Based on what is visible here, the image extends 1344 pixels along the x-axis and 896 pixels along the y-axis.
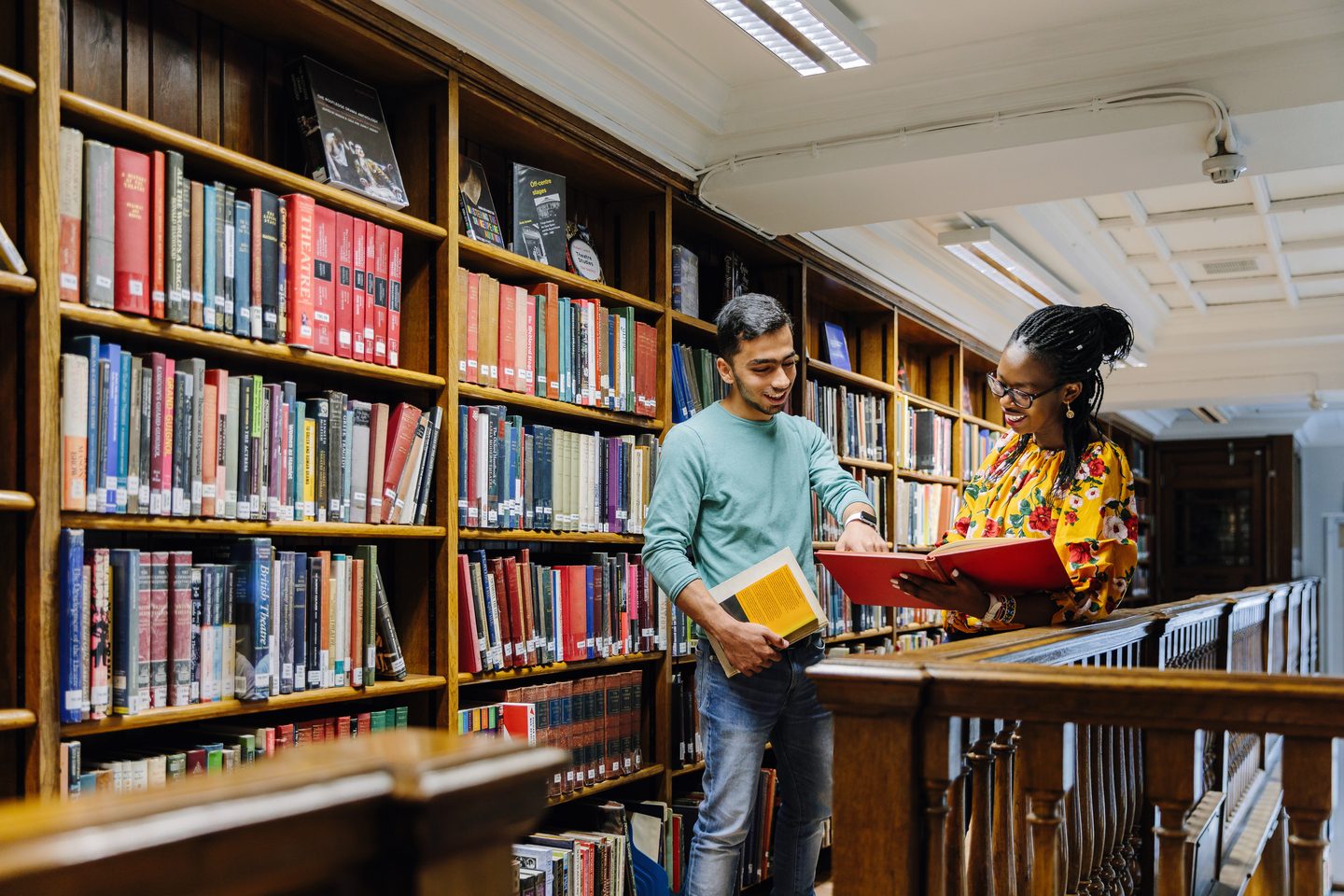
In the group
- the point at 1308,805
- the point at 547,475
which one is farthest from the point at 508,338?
the point at 1308,805

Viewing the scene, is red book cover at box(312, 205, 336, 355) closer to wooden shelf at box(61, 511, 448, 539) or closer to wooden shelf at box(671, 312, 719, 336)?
wooden shelf at box(61, 511, 448, 539)

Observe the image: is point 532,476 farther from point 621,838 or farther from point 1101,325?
point 1101,325

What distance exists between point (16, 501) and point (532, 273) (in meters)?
1.45

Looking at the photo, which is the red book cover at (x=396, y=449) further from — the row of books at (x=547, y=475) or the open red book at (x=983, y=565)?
the open red book at (x=983, y=565)

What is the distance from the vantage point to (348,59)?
2.52m

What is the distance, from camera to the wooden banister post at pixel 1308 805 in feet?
3.79

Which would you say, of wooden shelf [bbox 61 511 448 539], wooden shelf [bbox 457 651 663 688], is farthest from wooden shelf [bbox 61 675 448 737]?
wooden shelf [bbox 61 511 448 539]

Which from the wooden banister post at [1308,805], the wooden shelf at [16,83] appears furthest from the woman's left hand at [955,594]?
the wooden shelf at [16,83]

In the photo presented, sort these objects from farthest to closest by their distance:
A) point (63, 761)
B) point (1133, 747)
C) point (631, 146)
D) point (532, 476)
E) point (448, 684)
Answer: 1. point (631, 146)
2. point (532, 476)
3. point (448, 684)
4. point (1133, 747)
5. point (63, 761)

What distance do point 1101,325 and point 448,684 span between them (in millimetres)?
1527

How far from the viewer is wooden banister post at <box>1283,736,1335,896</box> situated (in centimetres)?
116

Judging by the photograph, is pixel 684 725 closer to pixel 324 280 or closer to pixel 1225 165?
pixel 324 280

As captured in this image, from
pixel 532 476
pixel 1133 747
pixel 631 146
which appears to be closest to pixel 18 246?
pixel 532 476

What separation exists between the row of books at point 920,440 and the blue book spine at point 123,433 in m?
3.74
